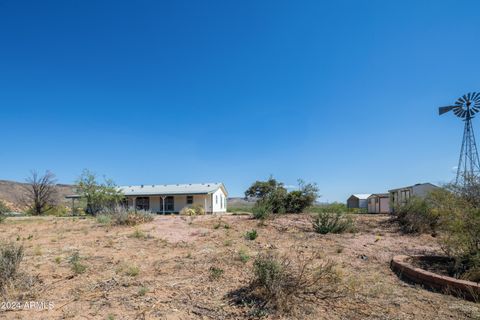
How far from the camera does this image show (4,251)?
4.77 m

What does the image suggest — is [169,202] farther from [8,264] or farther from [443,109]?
[8,264]

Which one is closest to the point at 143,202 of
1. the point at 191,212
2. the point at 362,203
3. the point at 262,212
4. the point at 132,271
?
the point at 191,212

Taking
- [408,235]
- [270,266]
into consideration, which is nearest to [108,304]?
[270,266]

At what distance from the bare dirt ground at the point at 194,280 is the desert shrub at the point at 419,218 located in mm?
927

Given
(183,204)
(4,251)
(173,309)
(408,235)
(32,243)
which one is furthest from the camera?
(183,204)

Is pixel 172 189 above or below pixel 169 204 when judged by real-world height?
above

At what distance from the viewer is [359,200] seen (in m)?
44.9

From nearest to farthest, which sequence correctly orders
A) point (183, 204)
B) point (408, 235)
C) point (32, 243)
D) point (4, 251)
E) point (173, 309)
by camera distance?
point (173, 309), point (4, 251), point (32, 243), point (408, 235), point (183, 204)

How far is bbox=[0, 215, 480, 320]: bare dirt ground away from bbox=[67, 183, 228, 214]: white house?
2121 cm

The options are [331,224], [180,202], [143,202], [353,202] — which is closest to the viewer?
[331,224]

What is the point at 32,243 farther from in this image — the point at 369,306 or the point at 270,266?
the point at 369,306

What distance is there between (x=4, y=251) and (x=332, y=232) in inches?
329

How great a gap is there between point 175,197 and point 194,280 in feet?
89.3

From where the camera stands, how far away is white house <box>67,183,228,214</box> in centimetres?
3003
